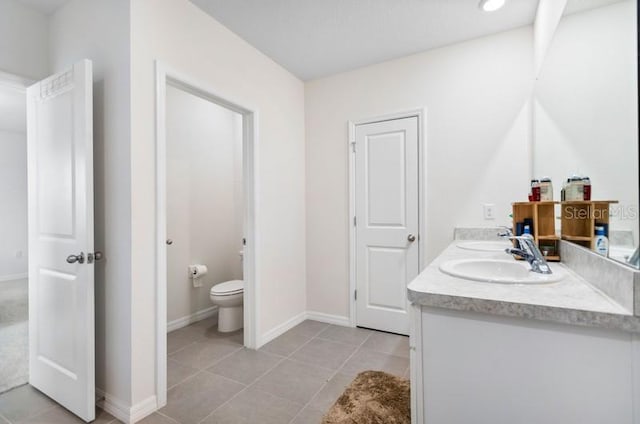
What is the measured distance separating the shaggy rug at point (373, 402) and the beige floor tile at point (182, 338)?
4.84 feet

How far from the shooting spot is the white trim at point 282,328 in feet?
8.43

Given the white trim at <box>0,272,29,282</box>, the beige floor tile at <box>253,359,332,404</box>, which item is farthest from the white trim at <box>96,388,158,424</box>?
the white trim at <box>0,272,29,282</box>

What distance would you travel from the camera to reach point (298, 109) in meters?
3.10

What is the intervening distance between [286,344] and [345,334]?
56cm

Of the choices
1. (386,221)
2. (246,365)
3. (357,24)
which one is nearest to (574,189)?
(386,221)

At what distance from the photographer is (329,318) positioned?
9.98ft

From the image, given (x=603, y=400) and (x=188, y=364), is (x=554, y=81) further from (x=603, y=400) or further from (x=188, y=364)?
(x=188, y=364)

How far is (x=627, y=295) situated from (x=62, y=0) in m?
3.13

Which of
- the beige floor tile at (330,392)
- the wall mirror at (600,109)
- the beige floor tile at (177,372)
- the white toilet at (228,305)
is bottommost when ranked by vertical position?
the beige floor tile at (330,392)

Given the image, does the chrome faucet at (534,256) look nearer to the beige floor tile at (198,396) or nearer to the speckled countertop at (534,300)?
the speckled countertop at (534,300)

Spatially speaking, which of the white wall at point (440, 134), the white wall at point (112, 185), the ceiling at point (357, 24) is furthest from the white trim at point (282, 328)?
the ceiling at point (357, 24)

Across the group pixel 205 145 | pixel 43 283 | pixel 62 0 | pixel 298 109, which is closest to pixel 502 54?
pixel 298 109

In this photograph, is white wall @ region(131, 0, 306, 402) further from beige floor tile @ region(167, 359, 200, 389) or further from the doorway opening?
the doorway opening

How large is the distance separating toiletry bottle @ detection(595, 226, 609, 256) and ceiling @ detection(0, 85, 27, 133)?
4719 millimetres
